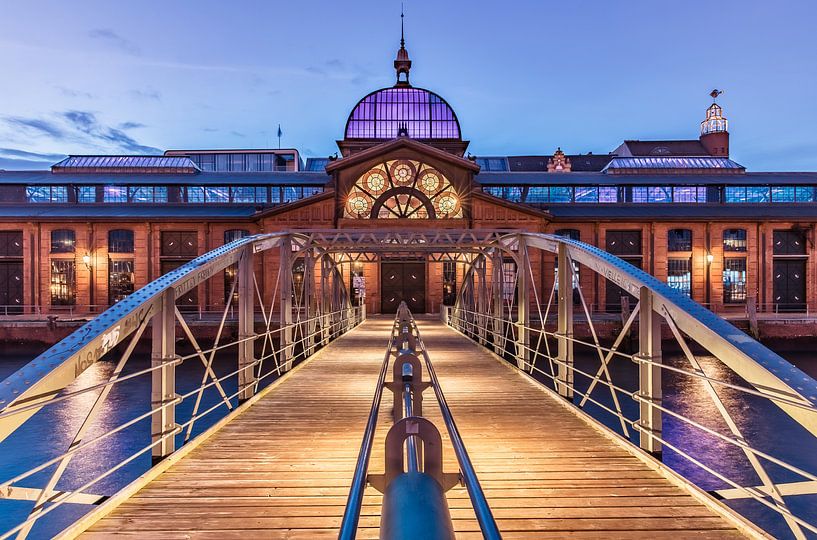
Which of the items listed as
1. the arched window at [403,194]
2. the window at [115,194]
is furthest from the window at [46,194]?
the arched window at [403,194]

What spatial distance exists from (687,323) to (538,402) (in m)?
4.07

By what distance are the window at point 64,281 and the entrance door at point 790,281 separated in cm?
4435

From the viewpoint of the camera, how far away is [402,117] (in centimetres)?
3972

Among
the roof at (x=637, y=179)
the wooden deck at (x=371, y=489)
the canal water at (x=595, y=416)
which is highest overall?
the roof at (x=637, y=179)

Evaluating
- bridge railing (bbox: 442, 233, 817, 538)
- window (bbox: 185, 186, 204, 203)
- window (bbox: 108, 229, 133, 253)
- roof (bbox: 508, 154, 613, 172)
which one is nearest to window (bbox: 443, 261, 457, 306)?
bridge railing (bbox: 442, 233, 817, 538)

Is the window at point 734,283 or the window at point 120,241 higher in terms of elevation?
the window at point 120,241

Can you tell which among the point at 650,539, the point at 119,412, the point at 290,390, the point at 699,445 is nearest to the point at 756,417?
the point at 699,445

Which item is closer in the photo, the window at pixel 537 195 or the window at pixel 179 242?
the window at pixel 179 242

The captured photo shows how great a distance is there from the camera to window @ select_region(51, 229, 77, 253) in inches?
1379

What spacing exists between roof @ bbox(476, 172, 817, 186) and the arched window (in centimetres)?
440

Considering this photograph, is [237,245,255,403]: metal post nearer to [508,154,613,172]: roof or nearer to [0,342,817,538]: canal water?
[0,342,817,538]: canal water

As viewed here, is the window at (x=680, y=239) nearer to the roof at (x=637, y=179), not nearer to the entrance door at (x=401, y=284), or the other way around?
the roof at (x=637, y=179)

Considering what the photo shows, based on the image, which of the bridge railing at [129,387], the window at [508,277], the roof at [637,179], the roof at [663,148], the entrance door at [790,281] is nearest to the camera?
the bridge railing at [129,387]

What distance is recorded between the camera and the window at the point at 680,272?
1394 inches
